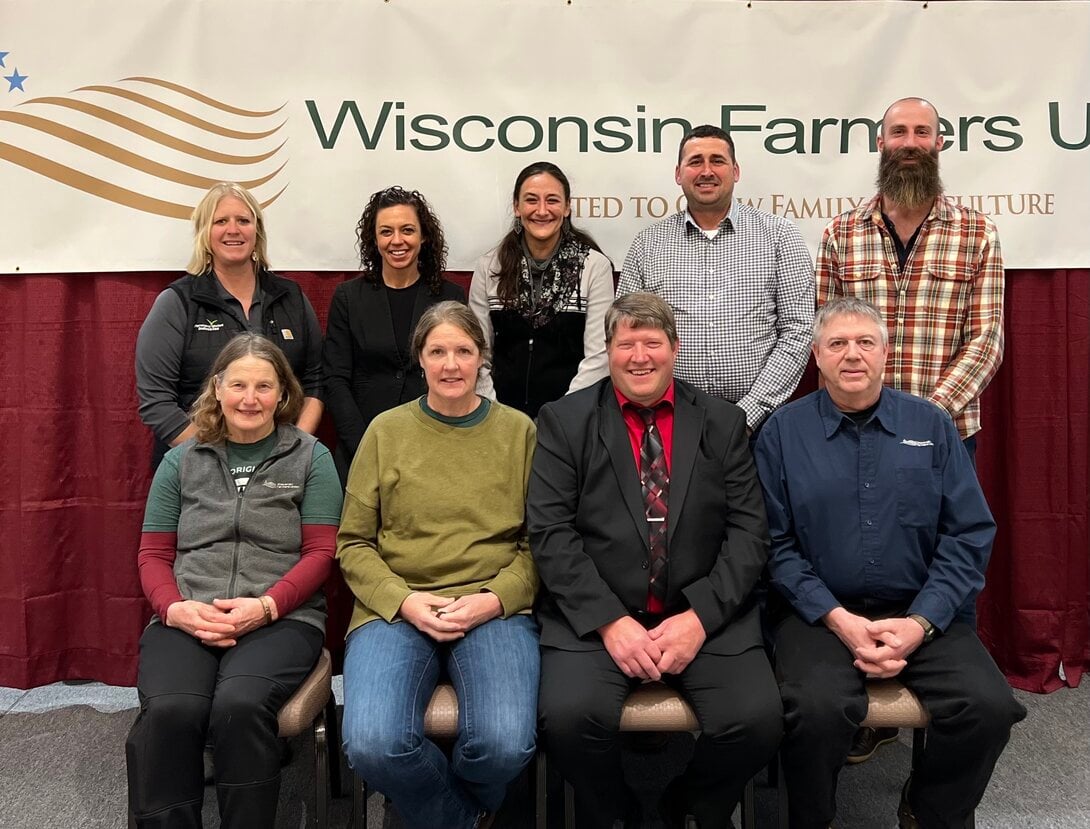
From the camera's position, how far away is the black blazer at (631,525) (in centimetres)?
204

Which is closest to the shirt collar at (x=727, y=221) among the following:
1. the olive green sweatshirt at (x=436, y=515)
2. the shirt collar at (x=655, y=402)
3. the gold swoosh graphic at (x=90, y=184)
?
the shirt collar at (x=655, y=402)

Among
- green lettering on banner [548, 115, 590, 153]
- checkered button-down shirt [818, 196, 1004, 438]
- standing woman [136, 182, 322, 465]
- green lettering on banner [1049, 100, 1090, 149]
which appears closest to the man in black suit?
checkered button-down shirt [818, 196, 1004, 438]

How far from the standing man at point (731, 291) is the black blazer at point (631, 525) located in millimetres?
449

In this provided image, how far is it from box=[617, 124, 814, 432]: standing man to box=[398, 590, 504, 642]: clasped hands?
996 mm

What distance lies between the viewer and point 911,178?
8.57ft

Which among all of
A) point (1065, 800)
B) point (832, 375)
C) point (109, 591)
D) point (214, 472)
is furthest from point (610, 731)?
point (109, 591)

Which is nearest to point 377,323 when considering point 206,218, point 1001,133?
point 206,218

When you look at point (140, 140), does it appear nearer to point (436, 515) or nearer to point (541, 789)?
point (436, 515)

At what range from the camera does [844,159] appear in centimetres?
308

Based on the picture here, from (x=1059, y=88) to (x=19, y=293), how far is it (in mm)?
3812

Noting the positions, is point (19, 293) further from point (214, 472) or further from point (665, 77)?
point (665, 77)

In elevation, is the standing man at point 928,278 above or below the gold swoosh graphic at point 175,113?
below

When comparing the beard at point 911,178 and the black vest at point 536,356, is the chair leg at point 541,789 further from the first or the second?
the beard at point 911,178

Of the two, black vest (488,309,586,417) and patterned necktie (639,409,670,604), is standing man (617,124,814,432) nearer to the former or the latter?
black vest (488,309,586,417)
